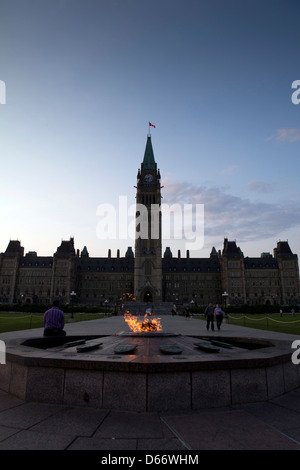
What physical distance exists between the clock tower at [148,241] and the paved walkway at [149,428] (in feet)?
282

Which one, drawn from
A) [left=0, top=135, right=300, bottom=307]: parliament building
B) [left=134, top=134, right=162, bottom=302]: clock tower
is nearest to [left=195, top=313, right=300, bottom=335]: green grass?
[left=134, top=134, right=162, bottom=302]: clock tower

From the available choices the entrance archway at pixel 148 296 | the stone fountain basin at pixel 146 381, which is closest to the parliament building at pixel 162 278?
the entrance archway at pixel 148 296

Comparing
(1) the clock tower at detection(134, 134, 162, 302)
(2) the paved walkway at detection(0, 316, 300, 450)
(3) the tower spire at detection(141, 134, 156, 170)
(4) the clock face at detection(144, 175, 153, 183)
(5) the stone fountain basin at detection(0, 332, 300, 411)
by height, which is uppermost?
(3) the tower spire at detection(141, 134, 156, 170)

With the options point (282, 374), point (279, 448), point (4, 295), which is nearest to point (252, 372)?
point (282, 374)

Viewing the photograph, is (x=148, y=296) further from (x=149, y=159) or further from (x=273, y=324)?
(x=273, y=324)

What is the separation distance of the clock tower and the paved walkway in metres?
85.9

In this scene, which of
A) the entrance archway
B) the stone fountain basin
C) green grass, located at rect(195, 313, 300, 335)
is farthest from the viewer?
the entrance archway

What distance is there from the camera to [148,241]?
95.5 meters

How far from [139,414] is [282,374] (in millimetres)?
3369

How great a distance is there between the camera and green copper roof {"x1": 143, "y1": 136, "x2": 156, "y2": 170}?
104500mm

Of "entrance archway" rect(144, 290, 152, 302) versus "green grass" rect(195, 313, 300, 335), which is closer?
"green grass" rect(195, 313, 300, 335)

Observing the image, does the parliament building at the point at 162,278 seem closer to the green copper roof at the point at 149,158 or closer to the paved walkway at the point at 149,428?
Answer: the green copper roof at the point at 149,158

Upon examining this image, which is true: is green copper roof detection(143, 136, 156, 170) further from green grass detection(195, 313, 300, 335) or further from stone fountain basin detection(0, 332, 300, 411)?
stone fountain basin detection(0, 332, 300, 411)

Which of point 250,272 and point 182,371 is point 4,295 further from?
point 182,371
